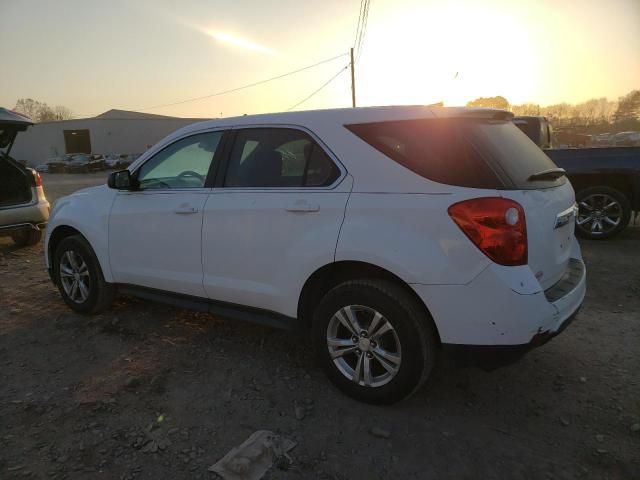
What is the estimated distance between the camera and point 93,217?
Answer: 4.16 metres

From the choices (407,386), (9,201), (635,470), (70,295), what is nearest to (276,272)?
(407,386)

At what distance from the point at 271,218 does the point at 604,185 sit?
6269 mm

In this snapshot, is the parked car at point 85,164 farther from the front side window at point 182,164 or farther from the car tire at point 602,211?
the car tire at point 602,211

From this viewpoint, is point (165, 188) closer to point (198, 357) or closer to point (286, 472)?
point (198, 357)

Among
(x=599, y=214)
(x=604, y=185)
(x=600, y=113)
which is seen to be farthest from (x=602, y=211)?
(x=600, y=113)

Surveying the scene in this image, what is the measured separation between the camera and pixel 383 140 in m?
2.76

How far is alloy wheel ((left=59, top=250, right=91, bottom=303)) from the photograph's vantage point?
172 inches

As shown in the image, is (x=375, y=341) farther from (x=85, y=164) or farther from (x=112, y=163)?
(x=112, y=163)

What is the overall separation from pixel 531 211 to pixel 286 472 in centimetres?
185

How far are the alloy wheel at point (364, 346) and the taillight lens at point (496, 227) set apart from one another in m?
0.70

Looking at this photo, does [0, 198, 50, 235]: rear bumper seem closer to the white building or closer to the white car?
the white car

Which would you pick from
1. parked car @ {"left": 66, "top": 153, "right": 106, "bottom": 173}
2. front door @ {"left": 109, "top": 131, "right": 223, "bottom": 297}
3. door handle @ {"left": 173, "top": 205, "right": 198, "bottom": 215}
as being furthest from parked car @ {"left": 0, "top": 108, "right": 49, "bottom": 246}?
parked car @ {"left": 66, "top": 153, "right": 106, "bottom": 173}

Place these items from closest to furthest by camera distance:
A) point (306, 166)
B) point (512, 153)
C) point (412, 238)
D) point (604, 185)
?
point (412, 238) → point (512, 153) → point (306, 166) → point (604, 185)

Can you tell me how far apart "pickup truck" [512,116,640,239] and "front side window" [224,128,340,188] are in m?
5.20
